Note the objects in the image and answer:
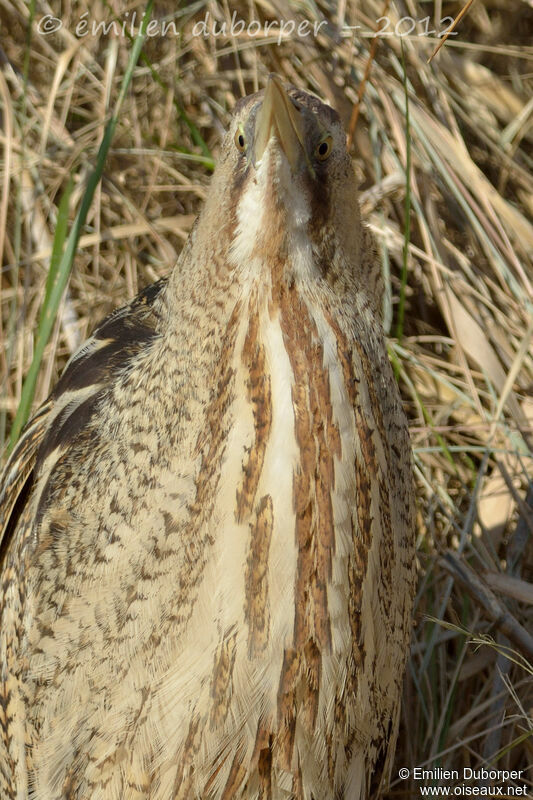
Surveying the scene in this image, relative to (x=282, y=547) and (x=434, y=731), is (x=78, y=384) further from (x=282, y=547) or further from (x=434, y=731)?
(x=434, y=731)

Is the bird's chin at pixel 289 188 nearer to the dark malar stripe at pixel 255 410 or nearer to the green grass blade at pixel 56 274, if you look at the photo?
the dark malar stripe at pixel 255 410

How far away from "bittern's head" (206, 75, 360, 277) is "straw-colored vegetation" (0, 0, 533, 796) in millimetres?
724

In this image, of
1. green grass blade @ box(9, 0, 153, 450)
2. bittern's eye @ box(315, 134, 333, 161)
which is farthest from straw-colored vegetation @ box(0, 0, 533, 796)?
bittern's eye @ box(315, 134, 333, 161)

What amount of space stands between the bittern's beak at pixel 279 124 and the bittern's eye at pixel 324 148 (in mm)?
35

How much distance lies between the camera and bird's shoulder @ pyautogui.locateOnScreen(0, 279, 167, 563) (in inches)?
51.1

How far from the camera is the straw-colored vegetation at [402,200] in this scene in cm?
178

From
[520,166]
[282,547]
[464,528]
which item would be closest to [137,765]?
[282,547]

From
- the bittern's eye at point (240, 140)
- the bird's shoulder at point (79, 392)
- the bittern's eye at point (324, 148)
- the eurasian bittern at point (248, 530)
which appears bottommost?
the eurasian bittern at point (248, 530)

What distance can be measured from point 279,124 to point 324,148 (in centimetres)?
8

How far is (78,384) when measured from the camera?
136 centimetres

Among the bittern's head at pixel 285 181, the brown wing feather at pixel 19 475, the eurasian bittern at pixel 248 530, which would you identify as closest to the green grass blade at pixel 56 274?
the brown wing feather at pixel 19 475

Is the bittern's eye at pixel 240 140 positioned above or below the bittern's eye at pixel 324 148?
above

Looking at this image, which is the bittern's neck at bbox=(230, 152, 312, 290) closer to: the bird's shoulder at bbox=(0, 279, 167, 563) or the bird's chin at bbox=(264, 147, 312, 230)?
the bird's chin at bbox=(264, 147, 312, 230)

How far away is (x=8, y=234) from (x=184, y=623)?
1450 millimetres
